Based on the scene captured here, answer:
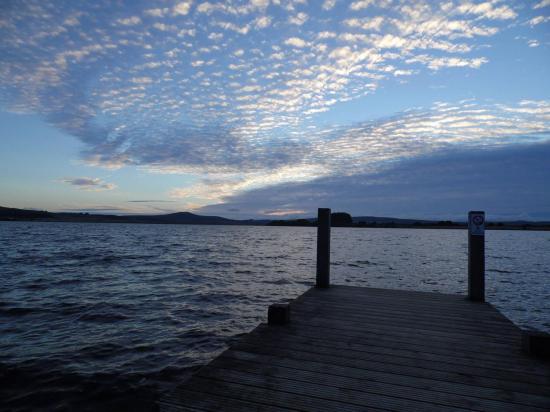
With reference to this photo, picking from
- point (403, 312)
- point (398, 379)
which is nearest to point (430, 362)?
point (398, 379)

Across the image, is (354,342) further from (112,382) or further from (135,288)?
(135,288)

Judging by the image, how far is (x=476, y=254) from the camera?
688 cm

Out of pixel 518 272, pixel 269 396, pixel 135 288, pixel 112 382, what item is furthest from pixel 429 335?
pixel 518 272

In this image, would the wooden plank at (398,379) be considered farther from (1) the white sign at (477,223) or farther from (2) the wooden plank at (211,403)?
(1) the white sign at (477,223)

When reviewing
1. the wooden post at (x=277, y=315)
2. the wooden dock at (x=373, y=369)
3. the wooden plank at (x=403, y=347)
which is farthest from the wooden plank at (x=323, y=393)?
the wooden post at (x=277, y=315)

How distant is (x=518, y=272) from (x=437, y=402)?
26.5 metres

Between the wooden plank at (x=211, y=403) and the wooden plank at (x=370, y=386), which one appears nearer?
the wooden plank at (x=211, y=403)

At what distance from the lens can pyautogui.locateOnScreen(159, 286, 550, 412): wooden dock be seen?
9.67 feet

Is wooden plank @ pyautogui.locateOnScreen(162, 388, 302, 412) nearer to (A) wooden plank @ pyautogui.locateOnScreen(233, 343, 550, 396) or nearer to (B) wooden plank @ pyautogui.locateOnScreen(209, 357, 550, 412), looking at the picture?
(B) wooden plank @ pyautogui.locateOnScreen(209, 357, 550, 412)

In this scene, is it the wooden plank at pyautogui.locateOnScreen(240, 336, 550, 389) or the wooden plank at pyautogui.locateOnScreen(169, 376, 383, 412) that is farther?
the wooden plank at pyautogui.locateOnScreen(240, 336, 550, 389)

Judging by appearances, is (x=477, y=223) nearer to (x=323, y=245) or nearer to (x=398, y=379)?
(x=323, y=245)

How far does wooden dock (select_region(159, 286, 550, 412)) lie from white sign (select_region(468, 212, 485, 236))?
1872 mm

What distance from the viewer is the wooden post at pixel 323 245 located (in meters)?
7.86

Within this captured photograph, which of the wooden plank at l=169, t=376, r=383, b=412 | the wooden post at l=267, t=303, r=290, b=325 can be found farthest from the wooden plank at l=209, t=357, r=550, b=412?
the wooden post at l=267, t=303, r=290, b=325
